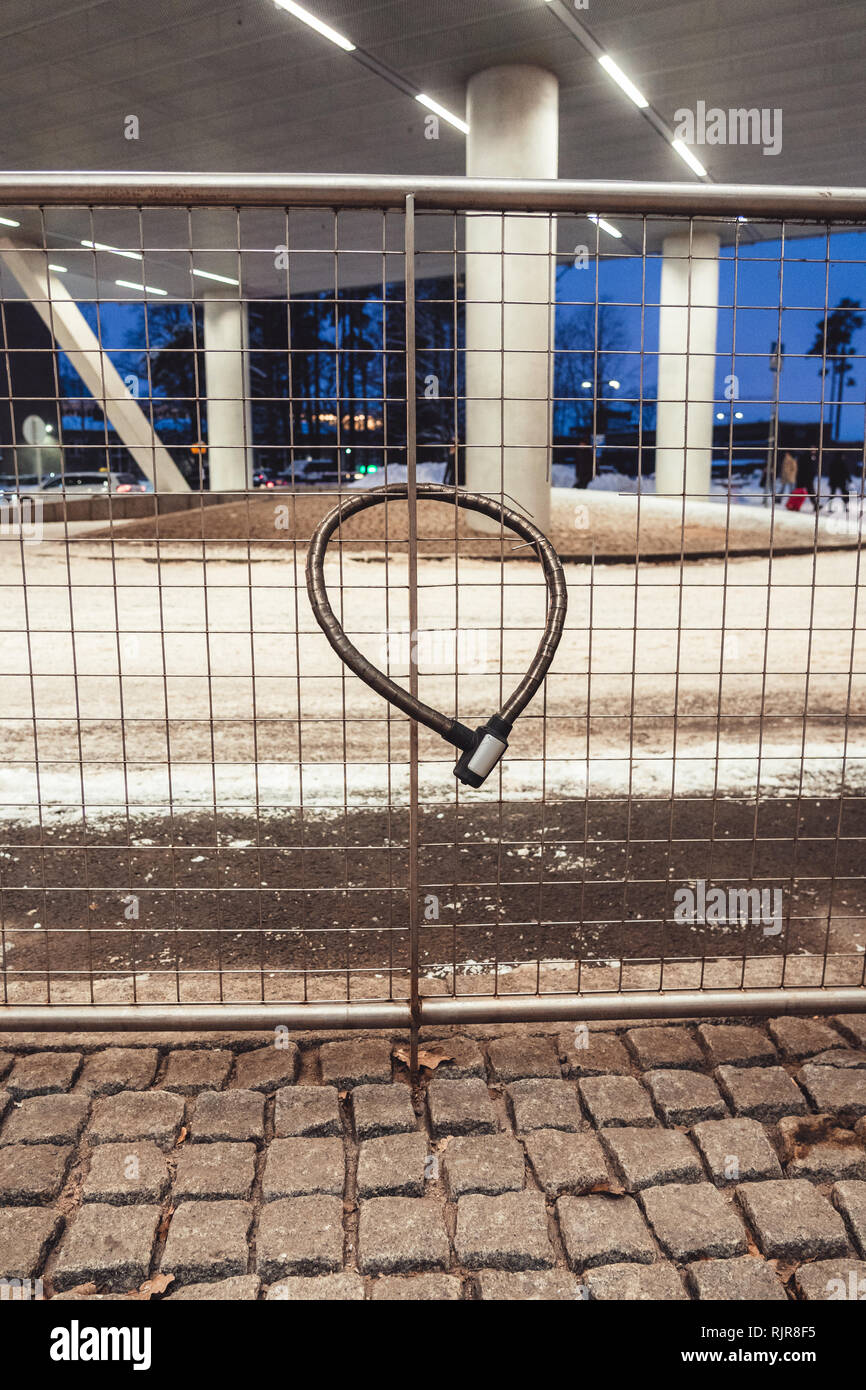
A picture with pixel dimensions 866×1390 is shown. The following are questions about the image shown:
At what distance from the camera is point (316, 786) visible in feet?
18.6

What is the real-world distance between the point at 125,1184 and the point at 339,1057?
747 millimetres

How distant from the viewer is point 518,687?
2.82 meters

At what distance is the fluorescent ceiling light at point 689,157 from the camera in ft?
64.8

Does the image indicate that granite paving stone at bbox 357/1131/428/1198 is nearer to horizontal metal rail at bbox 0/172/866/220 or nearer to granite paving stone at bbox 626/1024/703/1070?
granite paving stone at bbox 626/1024/703/1070

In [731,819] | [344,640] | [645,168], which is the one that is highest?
[645,168]

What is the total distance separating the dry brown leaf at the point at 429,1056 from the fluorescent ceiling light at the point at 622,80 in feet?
53.7

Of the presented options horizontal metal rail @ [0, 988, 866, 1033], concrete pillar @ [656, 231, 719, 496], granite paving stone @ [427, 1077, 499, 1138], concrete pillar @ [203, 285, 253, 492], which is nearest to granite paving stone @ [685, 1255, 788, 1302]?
granite paving stone @ [427, 1077, 499, 1138]

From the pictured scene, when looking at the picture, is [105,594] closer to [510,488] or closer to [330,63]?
[510,488]

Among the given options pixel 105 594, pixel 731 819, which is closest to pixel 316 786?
pixel 731 819

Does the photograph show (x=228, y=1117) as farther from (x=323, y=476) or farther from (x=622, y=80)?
(x=622, y=80)

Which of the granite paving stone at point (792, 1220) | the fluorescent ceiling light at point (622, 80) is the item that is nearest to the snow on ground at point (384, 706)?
the granite paving stone at point (792, 1220)

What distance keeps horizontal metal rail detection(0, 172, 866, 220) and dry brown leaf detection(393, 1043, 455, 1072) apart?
2450 millimetres

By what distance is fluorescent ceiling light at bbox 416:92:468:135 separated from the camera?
673 inches

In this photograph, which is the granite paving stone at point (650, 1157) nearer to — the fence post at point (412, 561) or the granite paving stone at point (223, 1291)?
the fence post at point (412, 561)
